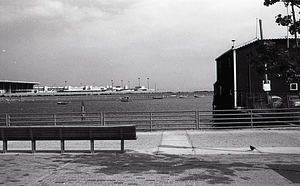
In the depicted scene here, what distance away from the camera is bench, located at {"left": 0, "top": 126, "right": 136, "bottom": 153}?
10438 mm

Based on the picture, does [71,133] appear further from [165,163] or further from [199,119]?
[199,119]

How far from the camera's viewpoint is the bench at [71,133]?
10.4 metres

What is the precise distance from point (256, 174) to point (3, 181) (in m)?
5.50

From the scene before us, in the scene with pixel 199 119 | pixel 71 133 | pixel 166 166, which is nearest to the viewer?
pixel 166 166

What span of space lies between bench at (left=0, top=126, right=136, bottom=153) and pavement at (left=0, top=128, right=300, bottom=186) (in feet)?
1.74

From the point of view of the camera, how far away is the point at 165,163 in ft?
29.2

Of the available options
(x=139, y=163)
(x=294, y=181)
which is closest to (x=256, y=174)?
(x=294, y=181)

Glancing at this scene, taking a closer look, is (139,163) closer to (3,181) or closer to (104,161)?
(104,161)

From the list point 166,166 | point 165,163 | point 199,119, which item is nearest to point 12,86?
point 199,119

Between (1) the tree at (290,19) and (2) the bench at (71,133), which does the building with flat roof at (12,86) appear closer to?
(2) the bench at (71,133)

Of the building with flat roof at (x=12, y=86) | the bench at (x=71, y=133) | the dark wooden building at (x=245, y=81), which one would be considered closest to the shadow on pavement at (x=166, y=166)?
the bench at (x=71, y=133)

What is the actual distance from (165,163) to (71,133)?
3.48 meters

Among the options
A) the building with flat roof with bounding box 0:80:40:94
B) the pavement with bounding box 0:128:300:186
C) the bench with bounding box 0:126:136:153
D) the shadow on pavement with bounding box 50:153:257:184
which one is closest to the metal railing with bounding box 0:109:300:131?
the pavement with bounding box 0:128:300:186

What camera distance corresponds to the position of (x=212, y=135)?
1477cm
